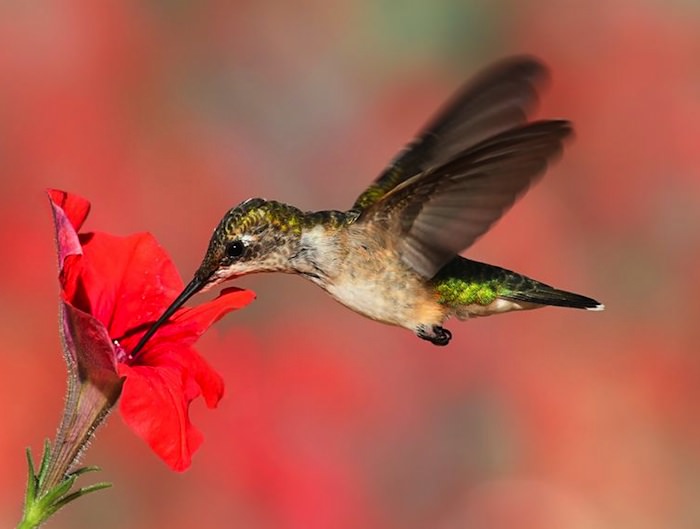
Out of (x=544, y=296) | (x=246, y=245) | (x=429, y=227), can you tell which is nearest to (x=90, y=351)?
(x=246, y=245)

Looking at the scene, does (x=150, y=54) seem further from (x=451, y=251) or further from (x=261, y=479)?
(x=451, y=251)

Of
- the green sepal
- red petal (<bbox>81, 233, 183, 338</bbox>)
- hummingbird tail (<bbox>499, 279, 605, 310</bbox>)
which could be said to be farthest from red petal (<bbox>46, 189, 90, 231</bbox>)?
hummingbird tail (<bbox>499, 279, 605, 310</bbox>)

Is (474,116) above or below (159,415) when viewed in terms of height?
above

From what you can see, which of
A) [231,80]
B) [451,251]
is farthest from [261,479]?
[451,251]

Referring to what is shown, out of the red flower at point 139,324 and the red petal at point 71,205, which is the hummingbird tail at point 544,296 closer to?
the red flower at point 139,324

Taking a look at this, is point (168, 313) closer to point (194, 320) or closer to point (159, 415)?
point (194, 320)

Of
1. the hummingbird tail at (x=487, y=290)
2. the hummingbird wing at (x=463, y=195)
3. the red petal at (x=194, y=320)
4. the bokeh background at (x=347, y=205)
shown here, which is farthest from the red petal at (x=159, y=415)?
the bokeh background at (x=347, y=205)
